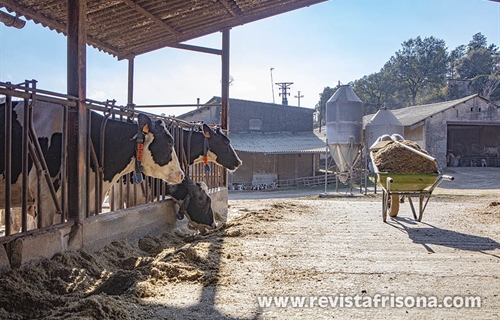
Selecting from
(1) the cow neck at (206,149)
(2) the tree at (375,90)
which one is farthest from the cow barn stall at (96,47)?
(2) the tree at (375,90)

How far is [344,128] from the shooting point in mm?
19875

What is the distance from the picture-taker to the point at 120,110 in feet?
19.8

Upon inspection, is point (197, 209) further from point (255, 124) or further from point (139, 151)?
point (255, 124)

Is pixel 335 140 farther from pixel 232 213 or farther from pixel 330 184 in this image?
pixel 232 213

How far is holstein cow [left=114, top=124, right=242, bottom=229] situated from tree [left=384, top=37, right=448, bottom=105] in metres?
54.4

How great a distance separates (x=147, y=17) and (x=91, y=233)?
16.6 ft

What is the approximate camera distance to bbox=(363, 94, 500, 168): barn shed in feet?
96.0

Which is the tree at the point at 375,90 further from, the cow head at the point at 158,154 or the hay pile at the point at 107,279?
the hay pile at the point at 107,279

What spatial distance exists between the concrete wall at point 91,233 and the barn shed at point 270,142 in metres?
19.0

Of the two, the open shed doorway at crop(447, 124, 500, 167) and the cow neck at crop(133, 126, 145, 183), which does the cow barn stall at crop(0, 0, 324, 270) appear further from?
the open shed doorway at crop(447, 124, 500, 167)

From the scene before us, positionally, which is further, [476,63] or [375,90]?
[375,90]

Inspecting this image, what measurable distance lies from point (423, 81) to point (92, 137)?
5938 cm

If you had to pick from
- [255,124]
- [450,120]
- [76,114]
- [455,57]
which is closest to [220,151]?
[76,114]

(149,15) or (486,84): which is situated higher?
(486,84)
